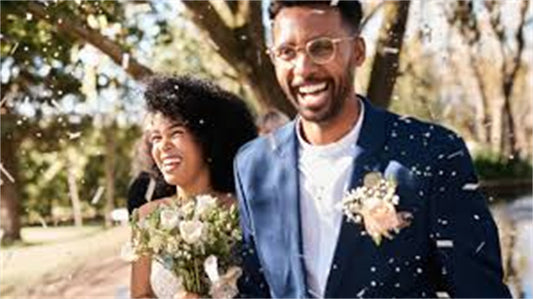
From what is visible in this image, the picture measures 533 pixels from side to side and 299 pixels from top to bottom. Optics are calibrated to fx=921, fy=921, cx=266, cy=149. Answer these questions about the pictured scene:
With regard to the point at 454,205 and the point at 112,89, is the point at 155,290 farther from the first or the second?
the point at 112,89

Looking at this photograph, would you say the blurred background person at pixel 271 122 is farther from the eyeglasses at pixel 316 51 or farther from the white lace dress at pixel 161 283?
the eyeglasses at pixel 316 51

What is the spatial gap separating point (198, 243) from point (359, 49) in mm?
578

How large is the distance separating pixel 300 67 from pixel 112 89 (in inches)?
157

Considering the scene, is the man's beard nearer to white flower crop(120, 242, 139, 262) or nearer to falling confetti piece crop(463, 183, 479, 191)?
falling confetti piece crop(463, 183, 479, 191)

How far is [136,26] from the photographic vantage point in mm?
5379

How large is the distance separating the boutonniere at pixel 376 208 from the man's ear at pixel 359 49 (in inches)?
8.1

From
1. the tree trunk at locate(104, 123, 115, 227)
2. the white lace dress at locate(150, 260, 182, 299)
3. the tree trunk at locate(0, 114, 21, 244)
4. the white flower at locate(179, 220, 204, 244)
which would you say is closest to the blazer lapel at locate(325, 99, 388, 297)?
the white flower at locate(179, 220, 204, 244)

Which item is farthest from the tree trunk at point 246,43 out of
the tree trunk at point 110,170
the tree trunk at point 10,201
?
the tree trunk at point 110,170

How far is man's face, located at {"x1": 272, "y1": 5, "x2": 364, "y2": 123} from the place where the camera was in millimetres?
1516

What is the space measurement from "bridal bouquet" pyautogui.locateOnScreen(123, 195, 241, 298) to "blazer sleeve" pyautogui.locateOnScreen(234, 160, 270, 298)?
0.47ft

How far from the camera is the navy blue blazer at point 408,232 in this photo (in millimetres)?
1504

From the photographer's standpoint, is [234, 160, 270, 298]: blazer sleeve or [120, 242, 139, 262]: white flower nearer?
[234, 160, 270, 298]: blazer sleeve

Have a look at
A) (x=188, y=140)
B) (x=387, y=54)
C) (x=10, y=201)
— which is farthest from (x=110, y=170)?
(x=188, y=140)

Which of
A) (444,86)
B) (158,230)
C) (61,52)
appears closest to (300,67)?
(158,230)
